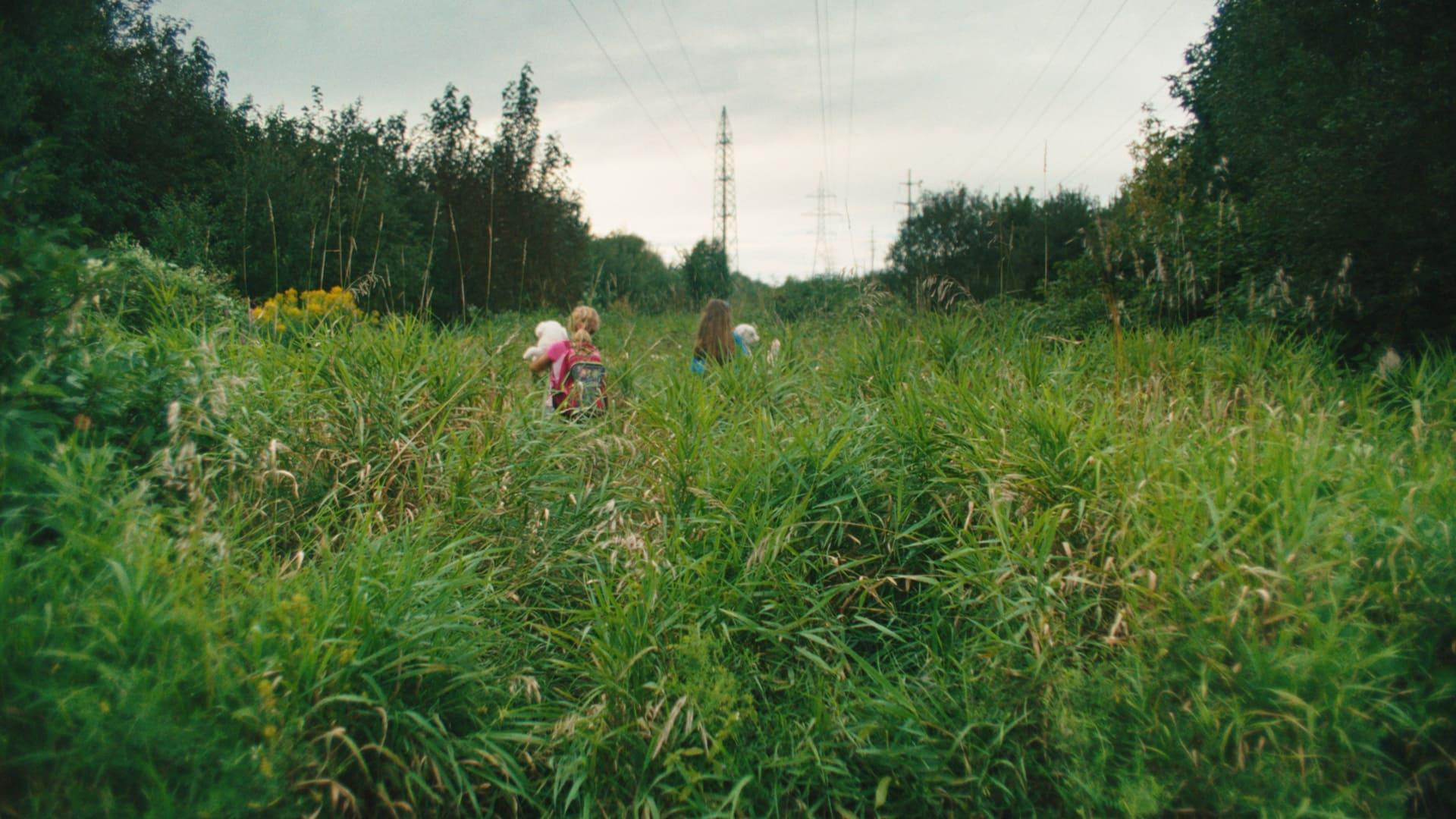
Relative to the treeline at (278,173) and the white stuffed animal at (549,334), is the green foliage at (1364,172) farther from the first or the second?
the treeline at (278,173)

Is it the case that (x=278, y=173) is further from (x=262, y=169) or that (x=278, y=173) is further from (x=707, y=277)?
(x=707, y=277)

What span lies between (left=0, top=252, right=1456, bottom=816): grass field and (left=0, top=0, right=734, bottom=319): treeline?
5.11 meters

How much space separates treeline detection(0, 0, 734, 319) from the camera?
37.0ft

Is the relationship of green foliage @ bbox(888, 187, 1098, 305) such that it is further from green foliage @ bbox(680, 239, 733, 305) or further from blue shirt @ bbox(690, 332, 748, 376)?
blue shirt @ bbox(690, 332, 748, 376)

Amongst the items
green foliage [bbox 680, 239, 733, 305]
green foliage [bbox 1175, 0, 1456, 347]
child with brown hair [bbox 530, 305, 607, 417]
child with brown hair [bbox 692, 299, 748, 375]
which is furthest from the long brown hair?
green foliage [bbox 680, 239, 733, 305]

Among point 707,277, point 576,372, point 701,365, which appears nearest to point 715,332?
point 701,365

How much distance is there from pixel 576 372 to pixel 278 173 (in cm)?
1285

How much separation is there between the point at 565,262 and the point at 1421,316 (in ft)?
52.3

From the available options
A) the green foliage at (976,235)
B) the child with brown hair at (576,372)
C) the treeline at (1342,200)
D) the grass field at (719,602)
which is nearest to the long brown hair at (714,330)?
the child with brown hair at (576,372)

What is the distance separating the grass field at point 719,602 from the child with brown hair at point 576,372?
2.67 ft

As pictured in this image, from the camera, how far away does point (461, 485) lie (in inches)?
130

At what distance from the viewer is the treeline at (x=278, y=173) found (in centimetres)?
1128

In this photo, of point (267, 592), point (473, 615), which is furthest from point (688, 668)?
point (267, 592)

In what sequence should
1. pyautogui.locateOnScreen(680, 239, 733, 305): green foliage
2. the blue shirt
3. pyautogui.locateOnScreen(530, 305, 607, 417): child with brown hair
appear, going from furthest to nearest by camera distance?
1. pyautogui.locateOnScreen(680, 239, 733, 305): green foliage
2. the blue shirt
3. pyautogui.locateOnScreen(530, 305, 607, 417): child with brown hair
